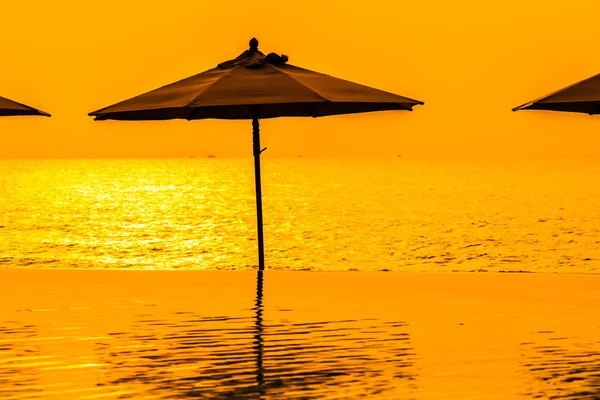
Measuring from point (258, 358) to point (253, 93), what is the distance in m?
4.25

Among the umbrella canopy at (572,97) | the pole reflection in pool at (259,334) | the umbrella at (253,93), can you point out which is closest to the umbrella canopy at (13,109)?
the umbrella at (253,93)

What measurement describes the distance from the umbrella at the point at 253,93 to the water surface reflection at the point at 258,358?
242 cm

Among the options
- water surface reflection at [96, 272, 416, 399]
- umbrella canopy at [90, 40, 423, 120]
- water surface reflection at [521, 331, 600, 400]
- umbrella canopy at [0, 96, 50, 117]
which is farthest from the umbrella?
water surface reflection at [521, 331, 600, 400]

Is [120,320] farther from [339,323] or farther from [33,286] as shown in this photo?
[33,286]

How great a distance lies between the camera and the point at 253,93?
→ 1312 cm

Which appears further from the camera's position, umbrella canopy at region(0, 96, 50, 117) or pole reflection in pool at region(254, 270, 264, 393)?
umbrella canopy at region(0, 96, 50, 117)

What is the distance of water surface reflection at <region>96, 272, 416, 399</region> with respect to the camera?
8414 millimetres

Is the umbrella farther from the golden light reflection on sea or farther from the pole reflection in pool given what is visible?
the golden light reflection on sea

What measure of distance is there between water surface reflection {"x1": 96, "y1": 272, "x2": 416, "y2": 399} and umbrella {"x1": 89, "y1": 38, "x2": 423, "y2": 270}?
95.2 inches

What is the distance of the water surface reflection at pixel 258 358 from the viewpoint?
8.41 meters

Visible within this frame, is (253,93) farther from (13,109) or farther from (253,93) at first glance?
(13,109)

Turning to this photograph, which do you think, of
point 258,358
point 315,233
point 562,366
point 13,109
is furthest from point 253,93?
point 315,233

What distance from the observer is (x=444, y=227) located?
55.9m

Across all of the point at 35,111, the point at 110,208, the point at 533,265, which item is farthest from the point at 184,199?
the point at 35,111
